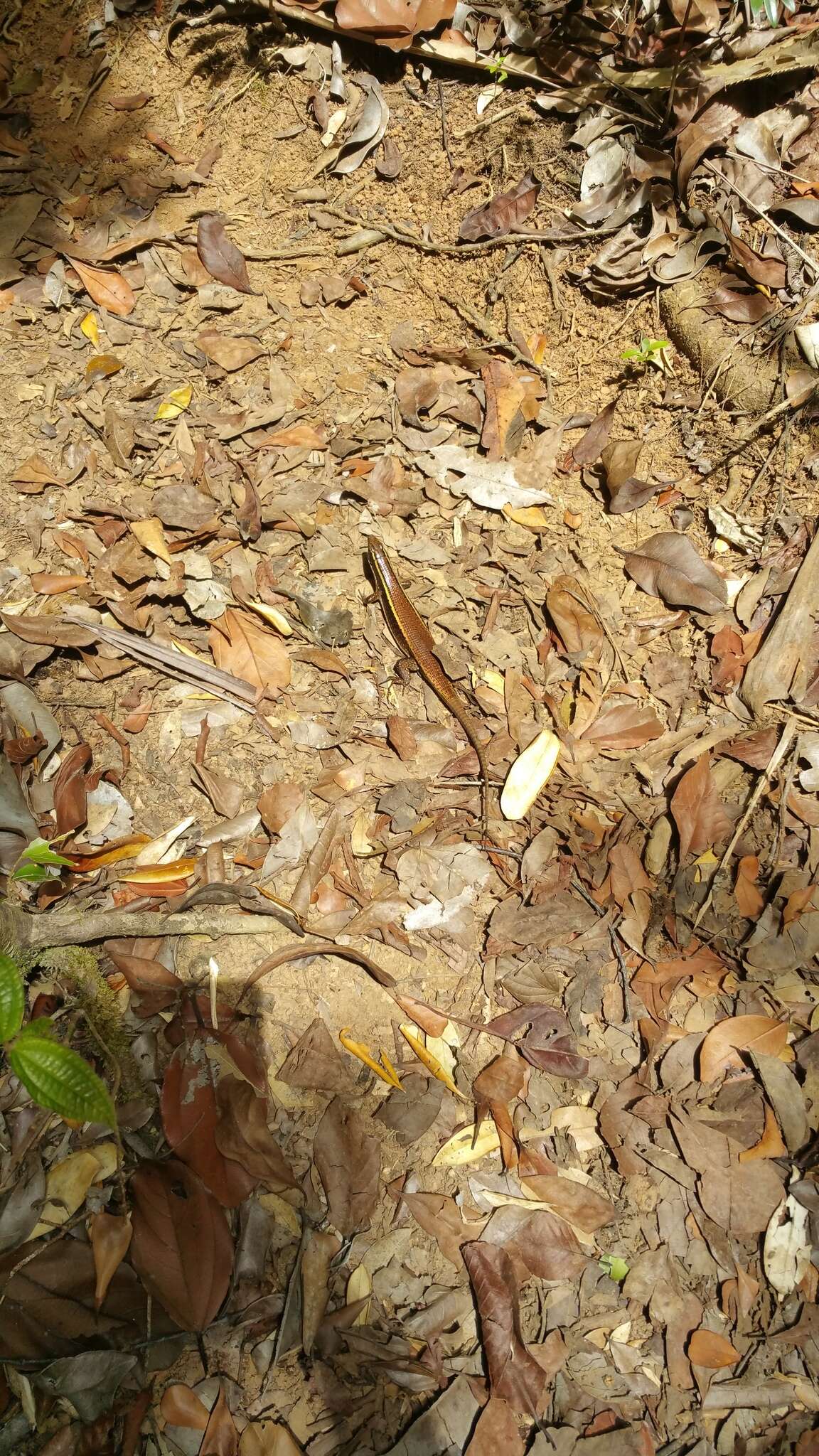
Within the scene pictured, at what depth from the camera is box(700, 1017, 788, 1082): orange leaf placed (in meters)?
2.36

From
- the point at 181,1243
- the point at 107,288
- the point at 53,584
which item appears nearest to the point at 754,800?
the point at 181,1243

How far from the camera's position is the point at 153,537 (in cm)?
280

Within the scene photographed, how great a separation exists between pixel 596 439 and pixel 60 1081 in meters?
2.75

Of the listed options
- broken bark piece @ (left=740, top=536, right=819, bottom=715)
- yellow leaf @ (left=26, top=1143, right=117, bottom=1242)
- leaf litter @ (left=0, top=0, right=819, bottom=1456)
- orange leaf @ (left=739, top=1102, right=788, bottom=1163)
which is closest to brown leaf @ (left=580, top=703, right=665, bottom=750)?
leaf litter @ (left=0, top=0, right=819, bottom=1456)

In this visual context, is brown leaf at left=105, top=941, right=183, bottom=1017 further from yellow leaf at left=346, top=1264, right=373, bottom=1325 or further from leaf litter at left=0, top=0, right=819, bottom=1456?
yellow leaf at left=346, top=1264, right=373, bottom=1325

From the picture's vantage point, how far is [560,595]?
292 centimetres

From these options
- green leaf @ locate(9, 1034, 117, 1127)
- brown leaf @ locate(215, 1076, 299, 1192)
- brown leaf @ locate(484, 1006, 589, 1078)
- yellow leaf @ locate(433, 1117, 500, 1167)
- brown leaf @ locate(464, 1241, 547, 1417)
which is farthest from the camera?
brown leaf @ locate(484, 1006, 589, 1078)

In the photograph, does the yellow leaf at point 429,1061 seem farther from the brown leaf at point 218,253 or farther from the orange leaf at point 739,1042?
the brown leaf at point 218,253

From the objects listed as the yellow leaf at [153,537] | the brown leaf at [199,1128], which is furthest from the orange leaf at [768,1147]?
the yellow leaf at [153,537]

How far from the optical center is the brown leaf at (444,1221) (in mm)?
2109

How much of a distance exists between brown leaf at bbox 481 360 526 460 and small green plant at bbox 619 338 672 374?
1.37 feet

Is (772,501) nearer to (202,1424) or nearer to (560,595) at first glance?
(560,595)

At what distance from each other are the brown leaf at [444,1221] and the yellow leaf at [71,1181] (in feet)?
2.57

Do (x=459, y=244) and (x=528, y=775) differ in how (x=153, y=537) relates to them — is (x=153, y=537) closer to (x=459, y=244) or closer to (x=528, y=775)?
(x=528, y=775)
